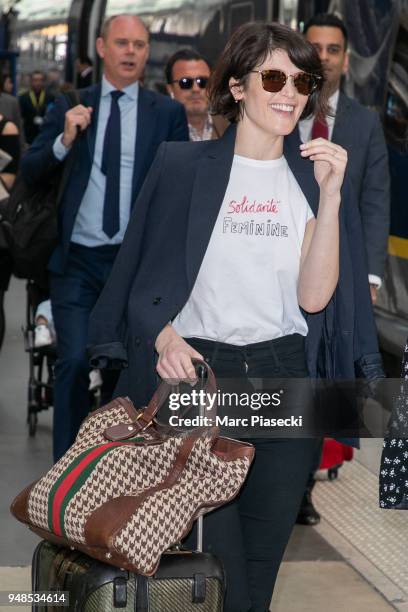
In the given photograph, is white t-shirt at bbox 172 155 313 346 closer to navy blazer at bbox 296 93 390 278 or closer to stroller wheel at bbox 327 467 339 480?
navy blazer at bbox 296 93 390 278

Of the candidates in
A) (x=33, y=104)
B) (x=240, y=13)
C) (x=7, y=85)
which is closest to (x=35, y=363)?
(x=240, y=13)

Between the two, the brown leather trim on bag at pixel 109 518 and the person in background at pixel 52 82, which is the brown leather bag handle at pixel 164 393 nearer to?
the brown leather trim on bag at pixel 109 518

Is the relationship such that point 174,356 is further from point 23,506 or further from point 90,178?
point 90,178

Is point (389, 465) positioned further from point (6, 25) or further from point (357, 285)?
point (6, 25)

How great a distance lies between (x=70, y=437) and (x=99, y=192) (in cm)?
110

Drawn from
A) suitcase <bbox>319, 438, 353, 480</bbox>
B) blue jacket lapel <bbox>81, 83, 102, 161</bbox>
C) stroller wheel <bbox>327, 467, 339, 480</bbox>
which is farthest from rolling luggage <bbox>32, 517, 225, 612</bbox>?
stroller wheel <bbox>327, 467, 339, 480</bbox>

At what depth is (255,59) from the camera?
11.5 ft

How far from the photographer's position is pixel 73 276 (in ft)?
19.1


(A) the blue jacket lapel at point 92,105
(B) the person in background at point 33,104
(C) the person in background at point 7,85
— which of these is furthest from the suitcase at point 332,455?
(B) the person in background at point 33,104

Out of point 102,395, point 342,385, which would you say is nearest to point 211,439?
point 342,385

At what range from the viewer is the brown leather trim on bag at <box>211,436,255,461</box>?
318cm

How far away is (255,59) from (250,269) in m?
0.56

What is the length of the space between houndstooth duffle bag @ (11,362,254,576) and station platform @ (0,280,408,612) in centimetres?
154

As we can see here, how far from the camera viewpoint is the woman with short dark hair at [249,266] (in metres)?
3.45
